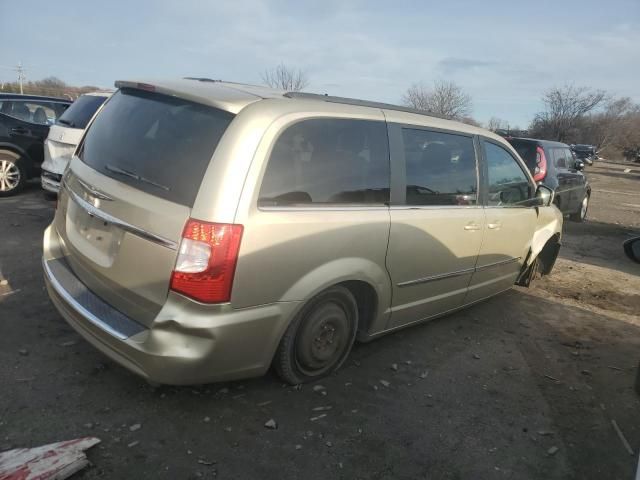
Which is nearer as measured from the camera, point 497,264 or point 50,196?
point 497,264

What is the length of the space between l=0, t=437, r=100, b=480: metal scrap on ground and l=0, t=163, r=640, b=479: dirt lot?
0.10 meters

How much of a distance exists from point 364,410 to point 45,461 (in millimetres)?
1724

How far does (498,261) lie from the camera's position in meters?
4.51

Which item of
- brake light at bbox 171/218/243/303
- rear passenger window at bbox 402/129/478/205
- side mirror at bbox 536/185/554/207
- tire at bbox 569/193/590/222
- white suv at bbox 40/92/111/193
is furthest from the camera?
tire at bbox 569/193/590/222

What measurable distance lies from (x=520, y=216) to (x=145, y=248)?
358 cm

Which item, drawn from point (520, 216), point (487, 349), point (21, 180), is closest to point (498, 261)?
point (520, 216)

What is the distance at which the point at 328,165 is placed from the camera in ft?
9.66

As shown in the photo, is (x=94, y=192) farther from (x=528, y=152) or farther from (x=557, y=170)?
(x=557, y=170)

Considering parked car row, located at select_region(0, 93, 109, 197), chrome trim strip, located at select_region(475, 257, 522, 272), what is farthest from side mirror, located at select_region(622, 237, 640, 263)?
parked car row, located at select_region(0, 93, 109, 197)

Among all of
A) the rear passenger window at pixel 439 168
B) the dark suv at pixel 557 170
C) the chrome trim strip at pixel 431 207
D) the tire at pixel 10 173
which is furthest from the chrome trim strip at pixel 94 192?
the dark suv at pixel 557 170

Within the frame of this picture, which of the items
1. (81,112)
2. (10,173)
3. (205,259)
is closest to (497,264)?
(205,259)

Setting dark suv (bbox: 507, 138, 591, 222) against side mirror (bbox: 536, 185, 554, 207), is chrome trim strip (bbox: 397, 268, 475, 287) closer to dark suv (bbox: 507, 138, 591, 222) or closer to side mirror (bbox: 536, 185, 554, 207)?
side mirror (bbox: 536, 185, 554, 207)

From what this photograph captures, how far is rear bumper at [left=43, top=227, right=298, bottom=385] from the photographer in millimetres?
2449

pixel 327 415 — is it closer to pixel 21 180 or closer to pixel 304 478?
pixel 304 478
